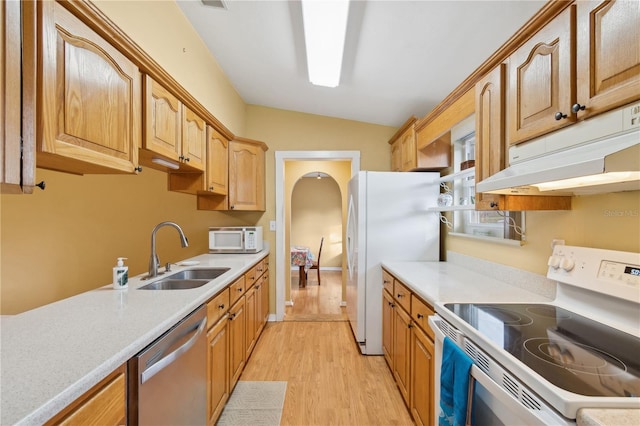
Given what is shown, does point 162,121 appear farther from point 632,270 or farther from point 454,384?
point 632,270

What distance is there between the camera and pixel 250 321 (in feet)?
7.99

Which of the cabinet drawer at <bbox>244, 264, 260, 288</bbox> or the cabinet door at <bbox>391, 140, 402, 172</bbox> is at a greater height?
the cabinet door at <bbox>391, 140, 402, 172</bbox>

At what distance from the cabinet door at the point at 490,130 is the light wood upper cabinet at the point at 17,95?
1.90m

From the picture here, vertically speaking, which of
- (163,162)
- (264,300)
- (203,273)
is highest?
(163,162)

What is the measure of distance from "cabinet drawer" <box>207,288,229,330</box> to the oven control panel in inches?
69.3

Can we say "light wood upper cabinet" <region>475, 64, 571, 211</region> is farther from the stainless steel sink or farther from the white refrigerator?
the stainless steel sink

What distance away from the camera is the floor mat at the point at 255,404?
1734 mm

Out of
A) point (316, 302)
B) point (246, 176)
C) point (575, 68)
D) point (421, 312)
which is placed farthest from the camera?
point (316, 302)

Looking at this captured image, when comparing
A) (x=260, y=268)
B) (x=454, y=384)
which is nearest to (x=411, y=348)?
(x=454, y=384)

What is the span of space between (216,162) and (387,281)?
191 cm

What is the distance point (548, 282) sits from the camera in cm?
143

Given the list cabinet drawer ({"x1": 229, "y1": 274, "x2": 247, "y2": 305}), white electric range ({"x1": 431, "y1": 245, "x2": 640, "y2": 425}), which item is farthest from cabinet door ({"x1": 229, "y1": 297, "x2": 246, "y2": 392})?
white electric range ({"x1": 431, "y1": 245, "x2": 640, "y2": 425})

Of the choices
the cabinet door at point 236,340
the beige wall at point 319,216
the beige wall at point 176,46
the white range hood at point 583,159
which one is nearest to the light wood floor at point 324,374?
the cabinet door at point 236,340

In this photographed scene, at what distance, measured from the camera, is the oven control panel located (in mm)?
995
